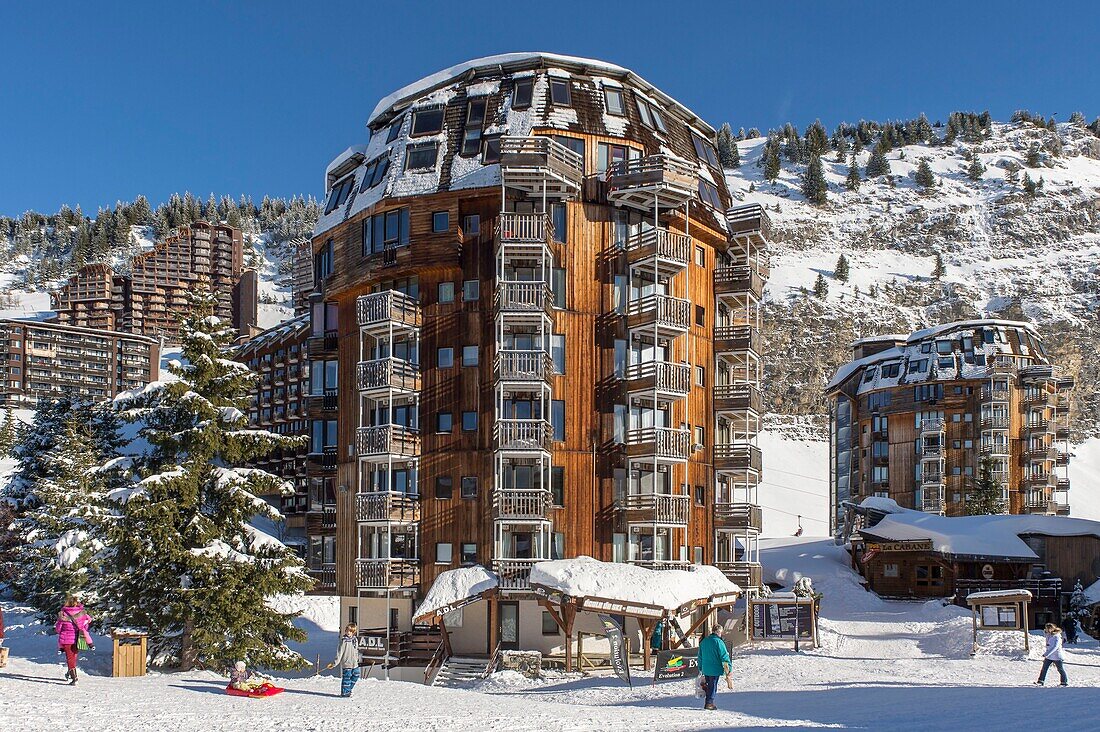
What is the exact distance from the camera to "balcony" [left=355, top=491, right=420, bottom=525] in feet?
157

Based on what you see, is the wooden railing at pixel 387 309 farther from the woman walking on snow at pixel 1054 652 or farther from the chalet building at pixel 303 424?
the woman walking on snow at pixel 1054 652

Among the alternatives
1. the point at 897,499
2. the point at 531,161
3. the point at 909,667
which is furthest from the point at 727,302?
the point at 897,499

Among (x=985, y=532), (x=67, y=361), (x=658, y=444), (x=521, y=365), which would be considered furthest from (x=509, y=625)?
(x=67, y=361)

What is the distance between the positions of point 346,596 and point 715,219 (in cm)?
2368

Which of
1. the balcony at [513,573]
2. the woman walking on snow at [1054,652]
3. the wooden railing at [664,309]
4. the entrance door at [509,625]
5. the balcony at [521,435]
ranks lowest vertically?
the entrance door at [509,625]

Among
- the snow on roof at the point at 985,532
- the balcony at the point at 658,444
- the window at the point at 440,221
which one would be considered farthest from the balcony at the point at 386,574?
the snow on roof at the point at 985,532

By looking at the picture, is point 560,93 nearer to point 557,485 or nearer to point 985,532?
point 557,485

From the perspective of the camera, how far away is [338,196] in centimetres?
5791

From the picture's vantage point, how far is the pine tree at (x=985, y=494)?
86562 millimetres

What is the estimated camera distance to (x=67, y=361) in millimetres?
139750

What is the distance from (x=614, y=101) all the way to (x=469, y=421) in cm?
1583

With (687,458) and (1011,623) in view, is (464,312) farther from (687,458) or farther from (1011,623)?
(1011,623)

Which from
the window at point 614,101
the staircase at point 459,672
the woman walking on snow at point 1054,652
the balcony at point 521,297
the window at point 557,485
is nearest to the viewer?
the woman walking on snow at point 1054,652

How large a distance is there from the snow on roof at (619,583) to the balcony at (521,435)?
6002 millimetres
